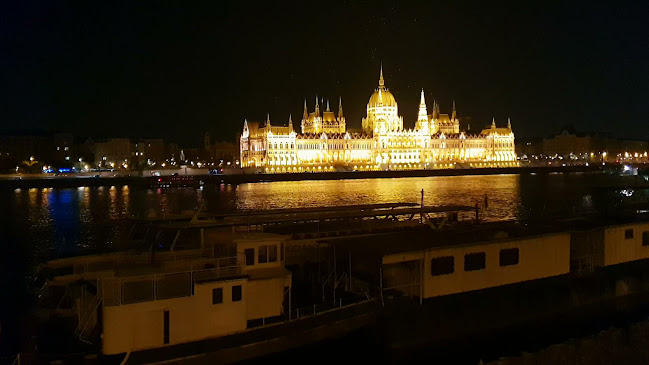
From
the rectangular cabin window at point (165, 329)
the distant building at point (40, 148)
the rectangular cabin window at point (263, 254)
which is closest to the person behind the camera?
the rectangular cabin window at point (165, 329)

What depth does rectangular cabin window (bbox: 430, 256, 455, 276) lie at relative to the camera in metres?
16.8

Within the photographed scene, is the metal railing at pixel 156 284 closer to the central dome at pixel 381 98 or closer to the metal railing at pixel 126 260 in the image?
the metal railing at pixel 126 260

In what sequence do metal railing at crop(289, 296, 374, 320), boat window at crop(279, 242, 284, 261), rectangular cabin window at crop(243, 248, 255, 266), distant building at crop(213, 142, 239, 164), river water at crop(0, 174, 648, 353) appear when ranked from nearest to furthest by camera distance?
metal railing at crop(289, 296, 374, 320) → rectangular cabin window at crop(243, 248, 255, 266) → boat window at crop(279, 242, 284, 261) → river water at crop(0, 174, 648, 353) → distant building at crop(213, 142, 239, 164)

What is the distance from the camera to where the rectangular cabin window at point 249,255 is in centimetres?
1508

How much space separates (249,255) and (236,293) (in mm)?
1807

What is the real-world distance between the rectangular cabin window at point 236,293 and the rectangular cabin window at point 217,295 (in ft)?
0.97

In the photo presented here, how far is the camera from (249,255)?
15133mm

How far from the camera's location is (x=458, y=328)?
17141 millimetres

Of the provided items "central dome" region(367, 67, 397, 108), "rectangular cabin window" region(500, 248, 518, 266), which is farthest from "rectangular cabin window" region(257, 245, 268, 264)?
"central dome" region(367, 67, 397, 108)

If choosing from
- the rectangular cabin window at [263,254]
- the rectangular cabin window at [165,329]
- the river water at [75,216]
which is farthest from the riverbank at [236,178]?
the rectangular cabin window at [165,329]

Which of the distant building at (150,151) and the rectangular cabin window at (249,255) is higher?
the distant building at (150,151)

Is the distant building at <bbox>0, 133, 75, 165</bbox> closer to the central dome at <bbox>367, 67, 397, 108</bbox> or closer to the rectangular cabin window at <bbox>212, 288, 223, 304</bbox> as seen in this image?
the central dome at <bbox>367, 67, 397, 108</bbox>

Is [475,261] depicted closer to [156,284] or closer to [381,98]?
[156,284]

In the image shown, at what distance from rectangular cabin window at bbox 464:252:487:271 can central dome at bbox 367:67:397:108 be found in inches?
6486
